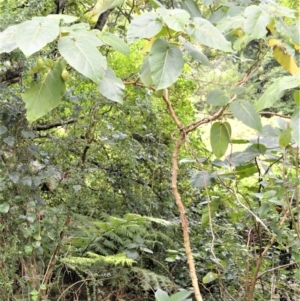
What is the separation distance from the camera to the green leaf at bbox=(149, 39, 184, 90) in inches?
22.7

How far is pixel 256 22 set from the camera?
2.03ft

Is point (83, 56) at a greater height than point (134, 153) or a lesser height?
greater

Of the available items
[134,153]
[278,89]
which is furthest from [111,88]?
[134,153]

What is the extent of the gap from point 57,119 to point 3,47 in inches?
42.0

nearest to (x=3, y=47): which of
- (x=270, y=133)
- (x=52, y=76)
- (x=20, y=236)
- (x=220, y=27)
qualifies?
(x=52, y=76)

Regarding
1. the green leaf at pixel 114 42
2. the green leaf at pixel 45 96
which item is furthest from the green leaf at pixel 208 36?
the green leaf at pixel 45 96

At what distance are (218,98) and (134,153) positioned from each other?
3.18 feet

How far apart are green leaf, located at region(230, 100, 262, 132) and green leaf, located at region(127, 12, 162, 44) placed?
0.28 meters

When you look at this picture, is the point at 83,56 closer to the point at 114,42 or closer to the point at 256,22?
the point at 114,42

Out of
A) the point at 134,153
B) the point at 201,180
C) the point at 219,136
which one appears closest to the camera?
the point at 219,136

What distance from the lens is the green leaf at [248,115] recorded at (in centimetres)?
75

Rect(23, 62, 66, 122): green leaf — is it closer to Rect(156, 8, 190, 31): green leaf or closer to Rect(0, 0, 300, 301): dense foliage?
Rect(0, 0, 300, 301): dense foliage

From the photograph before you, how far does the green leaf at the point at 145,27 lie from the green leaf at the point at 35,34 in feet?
0.38

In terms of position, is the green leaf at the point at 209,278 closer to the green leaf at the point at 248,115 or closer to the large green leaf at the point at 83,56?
the green leaf at the point at 248,115
